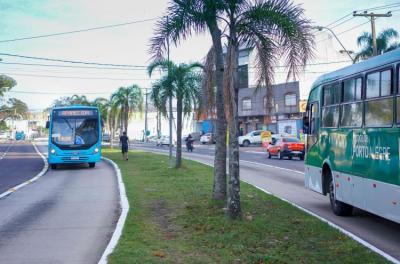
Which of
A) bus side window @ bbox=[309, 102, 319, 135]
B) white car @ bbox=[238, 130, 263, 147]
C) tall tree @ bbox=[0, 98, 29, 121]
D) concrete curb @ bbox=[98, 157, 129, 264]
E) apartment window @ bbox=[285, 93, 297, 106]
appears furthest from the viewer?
tall tree @ bbox=[0, 98, 29, 121]

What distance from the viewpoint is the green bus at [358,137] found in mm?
8422

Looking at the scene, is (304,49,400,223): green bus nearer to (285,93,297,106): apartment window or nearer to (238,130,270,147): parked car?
(238,130,270,147): parked car

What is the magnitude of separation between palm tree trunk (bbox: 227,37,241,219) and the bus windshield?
16934 mm

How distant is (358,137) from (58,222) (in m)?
6.10

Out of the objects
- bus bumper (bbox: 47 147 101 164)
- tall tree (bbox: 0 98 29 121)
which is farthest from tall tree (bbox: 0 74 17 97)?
bus bumper (bbox: 47 147 101 164)

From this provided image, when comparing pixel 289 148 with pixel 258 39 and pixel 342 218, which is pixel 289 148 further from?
pixel 258 39

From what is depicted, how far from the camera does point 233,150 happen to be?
10.2m

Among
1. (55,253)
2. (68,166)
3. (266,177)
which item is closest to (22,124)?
(68,166)

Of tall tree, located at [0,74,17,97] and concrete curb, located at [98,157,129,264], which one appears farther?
tall tree, located at [0,74,17,97]

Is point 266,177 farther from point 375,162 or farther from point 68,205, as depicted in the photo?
point 375,162

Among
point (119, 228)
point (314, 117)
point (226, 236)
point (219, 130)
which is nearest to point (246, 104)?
point (314, 117)

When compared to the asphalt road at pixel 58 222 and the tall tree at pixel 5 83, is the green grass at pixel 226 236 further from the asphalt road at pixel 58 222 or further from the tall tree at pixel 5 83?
the tall tree at pixel 5 83

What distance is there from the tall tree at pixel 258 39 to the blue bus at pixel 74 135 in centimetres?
1646

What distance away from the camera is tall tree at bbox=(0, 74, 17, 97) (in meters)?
79.1
